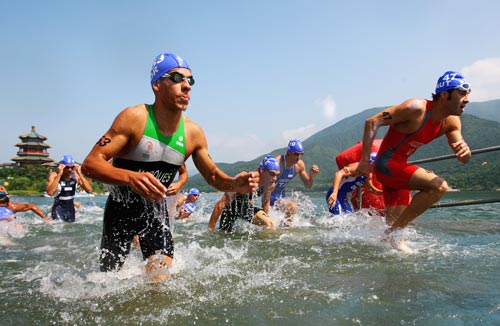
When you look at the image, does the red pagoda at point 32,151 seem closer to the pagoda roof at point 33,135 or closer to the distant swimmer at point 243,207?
the pagoda roof at point 33,135

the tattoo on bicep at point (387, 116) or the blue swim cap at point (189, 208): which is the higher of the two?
the tattoo on bicep at point (387, 116)

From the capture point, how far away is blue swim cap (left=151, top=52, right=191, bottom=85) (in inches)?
138

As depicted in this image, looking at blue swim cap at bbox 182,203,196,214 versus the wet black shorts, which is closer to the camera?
the wet black shorts

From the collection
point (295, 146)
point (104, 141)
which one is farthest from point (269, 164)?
point (104, 141)

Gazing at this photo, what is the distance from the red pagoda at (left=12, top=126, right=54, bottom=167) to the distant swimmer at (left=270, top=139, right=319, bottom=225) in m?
98.0

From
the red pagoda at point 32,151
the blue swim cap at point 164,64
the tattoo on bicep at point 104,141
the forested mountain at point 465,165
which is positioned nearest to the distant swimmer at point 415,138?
the blue swim cap at point 164,64

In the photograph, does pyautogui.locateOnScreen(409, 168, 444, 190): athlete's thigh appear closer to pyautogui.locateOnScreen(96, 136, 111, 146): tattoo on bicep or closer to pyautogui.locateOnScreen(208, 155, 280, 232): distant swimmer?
pyautogui.locateOnScreen(208, 155, 280, 232): distant swimmer

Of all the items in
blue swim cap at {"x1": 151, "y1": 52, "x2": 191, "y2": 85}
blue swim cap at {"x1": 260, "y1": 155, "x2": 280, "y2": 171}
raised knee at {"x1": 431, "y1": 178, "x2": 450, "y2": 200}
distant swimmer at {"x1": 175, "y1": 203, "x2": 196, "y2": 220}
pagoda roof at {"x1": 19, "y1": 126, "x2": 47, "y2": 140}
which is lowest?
distant swimmer at {"x1": 175, "y1": 203, "x2": 196, "y2": 220}

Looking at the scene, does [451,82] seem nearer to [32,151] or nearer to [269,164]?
[269,164]

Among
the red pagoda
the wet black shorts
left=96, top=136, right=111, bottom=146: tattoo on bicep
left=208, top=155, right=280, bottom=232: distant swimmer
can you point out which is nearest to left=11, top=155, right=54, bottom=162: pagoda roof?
the red pagoda

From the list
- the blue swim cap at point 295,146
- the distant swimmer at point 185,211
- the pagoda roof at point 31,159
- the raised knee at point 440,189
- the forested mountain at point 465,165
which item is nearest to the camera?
the raised knee at point 440,189

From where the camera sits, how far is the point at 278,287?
3.31m

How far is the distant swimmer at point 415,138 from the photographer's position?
477 centimetres

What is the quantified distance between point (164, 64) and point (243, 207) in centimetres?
493
